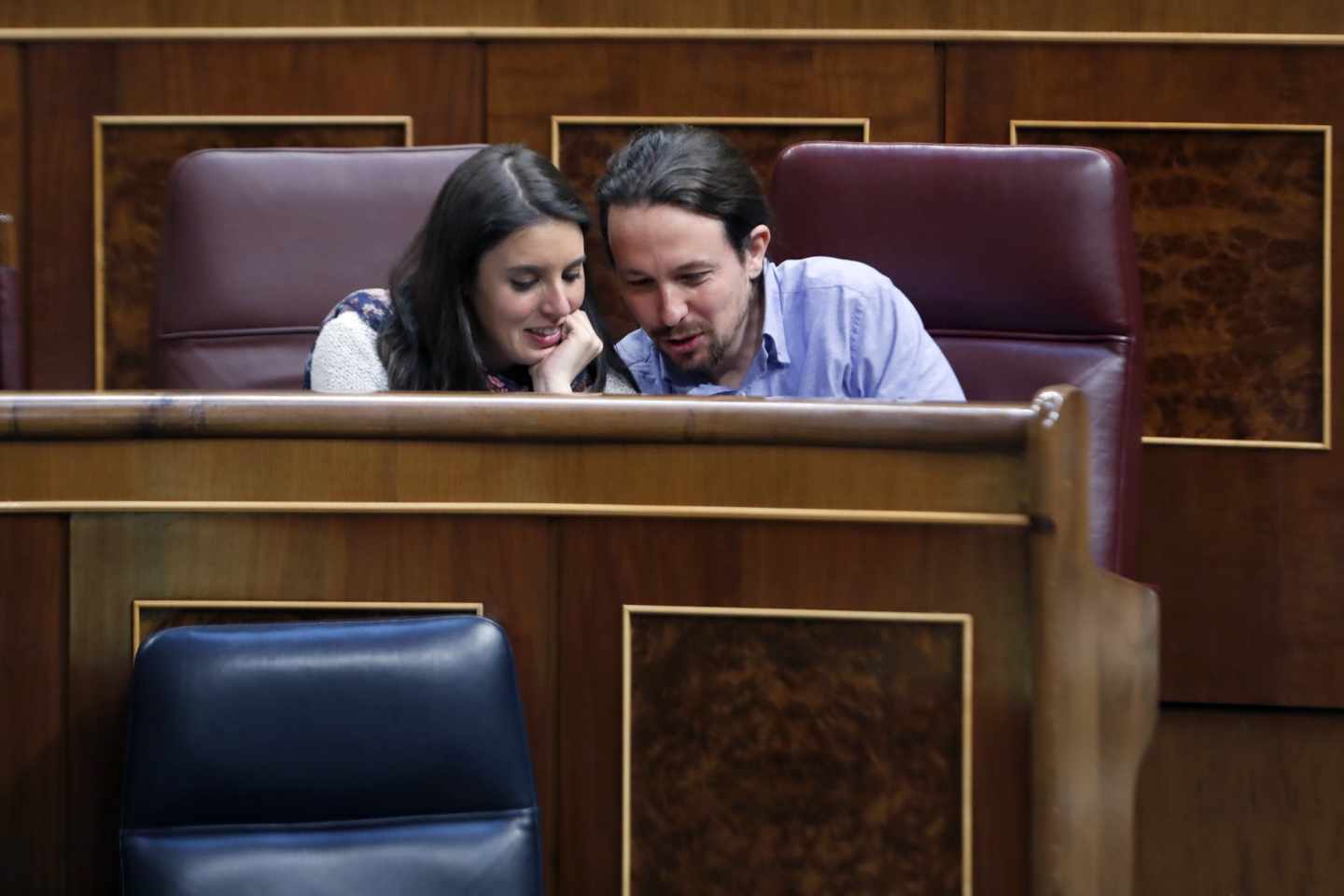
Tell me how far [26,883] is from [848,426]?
40 cm

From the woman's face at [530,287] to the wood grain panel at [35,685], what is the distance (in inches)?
16.4

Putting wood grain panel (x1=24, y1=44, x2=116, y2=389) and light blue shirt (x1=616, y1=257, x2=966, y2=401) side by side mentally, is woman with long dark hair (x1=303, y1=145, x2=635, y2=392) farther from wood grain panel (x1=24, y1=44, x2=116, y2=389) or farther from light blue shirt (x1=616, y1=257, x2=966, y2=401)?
wood grain panel (x1=24, y1=44, x2=116, y2=389)

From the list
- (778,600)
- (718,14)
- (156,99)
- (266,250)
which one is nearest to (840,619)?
(778,600)

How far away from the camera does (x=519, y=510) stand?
25.1 inches

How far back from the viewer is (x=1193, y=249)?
4.16 feet

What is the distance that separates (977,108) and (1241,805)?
2.05ft

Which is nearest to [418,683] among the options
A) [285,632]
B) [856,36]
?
[285,632]

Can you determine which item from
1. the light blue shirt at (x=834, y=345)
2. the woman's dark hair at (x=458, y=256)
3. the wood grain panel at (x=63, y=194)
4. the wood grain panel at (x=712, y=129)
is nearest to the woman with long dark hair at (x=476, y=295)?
the woman's dark hair at (x=458, y=256)

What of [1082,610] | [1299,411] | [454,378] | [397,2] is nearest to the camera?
[1082,610]

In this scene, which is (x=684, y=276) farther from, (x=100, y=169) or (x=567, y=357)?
(x=100, y=169)

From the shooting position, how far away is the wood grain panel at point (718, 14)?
1.30 metres

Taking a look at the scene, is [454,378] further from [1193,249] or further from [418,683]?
[1193,249]

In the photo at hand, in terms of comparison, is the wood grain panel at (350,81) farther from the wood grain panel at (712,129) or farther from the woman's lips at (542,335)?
the woman's lips at (542,335)

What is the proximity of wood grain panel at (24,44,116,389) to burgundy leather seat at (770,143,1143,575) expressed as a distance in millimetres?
688
